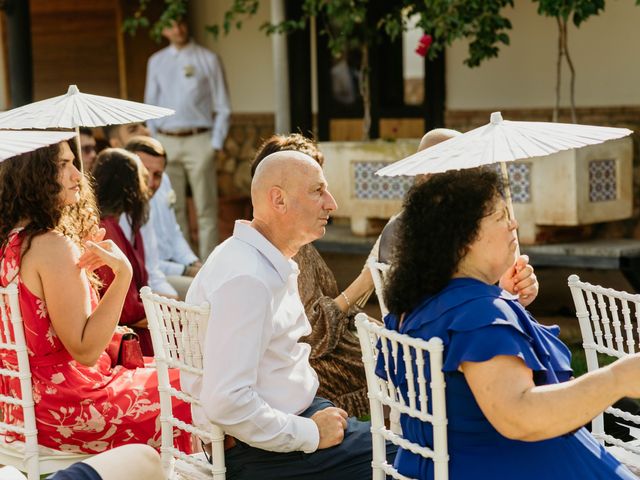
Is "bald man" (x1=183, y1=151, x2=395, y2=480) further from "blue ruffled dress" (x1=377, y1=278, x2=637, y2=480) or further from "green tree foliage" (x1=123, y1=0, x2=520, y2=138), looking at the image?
"green tree foliage" (x1=123, y1=0, x2=520, y2=138)

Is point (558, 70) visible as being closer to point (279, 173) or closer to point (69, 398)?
point (279, 173)

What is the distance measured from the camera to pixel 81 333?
371 cm

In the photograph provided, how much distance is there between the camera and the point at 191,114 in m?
9.80

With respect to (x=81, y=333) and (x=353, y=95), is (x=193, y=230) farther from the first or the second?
(x=81, y=333)

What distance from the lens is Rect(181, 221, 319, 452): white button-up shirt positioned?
3076 millimetres

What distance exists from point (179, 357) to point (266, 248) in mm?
432

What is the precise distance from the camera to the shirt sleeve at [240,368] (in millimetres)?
3068

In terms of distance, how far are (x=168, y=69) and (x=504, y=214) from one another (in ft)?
24.4

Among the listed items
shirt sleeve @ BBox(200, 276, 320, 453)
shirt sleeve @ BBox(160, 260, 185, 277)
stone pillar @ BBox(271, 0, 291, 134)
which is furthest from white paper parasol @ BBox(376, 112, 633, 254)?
stone pillar @ BBox(271, 0, 291, 134)

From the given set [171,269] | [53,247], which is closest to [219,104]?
[171,269]

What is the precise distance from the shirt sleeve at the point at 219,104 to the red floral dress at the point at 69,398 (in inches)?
228

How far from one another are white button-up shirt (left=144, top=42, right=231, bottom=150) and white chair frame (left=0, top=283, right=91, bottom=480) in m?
6.00

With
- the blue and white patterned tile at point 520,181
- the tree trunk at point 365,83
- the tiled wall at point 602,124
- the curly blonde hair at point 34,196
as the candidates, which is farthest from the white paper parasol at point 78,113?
the tree trunk at point 365,83

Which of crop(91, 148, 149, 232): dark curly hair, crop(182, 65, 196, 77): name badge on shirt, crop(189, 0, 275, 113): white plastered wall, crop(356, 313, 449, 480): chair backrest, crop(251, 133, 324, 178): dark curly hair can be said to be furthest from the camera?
crop(189, 0, 275, 113): white plastered wall
